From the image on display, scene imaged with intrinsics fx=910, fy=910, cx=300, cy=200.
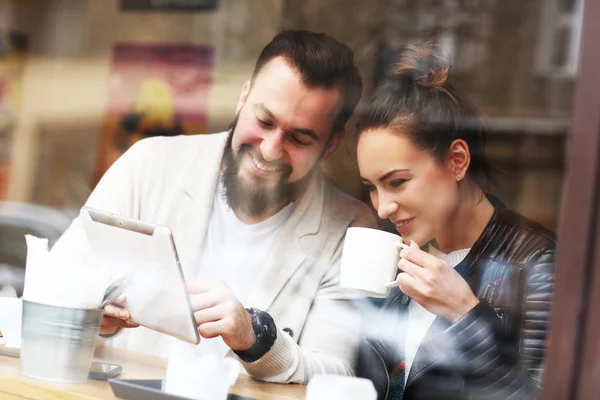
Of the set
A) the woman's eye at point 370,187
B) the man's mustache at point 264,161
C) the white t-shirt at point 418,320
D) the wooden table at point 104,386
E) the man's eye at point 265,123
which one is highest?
the man's eye at point 265,123

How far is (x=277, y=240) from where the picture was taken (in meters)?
2.34

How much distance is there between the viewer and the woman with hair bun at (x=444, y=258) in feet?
6.24

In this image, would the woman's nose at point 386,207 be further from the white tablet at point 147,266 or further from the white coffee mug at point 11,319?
the white coffee mug at point 11,319

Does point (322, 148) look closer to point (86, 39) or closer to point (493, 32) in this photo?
point (493, 32)

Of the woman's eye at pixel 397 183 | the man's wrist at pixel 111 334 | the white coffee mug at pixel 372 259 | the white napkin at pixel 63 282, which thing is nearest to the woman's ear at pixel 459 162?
the woman's eye at pixel 397 183

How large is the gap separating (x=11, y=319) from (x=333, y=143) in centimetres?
86

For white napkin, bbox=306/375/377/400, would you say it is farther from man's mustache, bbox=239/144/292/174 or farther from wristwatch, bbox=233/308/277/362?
man's mustache, bbox=239/144/292/174

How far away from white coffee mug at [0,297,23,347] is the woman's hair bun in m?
1.02

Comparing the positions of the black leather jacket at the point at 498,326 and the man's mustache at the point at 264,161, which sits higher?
the man's mustache at the point at 264,161

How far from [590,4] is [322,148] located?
0.97m

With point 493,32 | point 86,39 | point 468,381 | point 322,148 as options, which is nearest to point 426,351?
point 468,381

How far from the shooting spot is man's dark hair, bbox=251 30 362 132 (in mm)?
2226

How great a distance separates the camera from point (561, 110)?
73.9 inches

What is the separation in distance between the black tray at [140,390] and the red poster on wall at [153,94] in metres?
0.99
